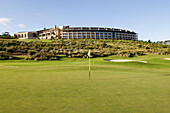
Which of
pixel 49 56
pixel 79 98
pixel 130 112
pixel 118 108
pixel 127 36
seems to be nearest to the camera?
pixel 130 112

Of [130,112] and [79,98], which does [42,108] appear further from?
[130,112]

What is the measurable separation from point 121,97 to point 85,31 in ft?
378

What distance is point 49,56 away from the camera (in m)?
28.1

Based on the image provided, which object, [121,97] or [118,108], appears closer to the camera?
[118,108]

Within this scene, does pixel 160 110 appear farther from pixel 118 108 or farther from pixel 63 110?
pixel 63 110


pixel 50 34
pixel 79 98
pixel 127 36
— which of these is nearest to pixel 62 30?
pixel 50 34

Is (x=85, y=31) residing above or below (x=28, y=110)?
above

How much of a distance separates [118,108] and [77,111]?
131 centimetres

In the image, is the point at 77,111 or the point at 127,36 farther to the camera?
the point at 127,36

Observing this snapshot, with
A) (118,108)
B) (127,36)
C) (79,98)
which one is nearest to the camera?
(118,108)

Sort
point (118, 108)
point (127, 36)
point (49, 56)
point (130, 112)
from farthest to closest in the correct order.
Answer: point (127, 36)
point (49, 56)
point (118, 108)
point (130, 112)

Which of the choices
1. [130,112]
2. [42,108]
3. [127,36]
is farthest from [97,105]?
[127,36]

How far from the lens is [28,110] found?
4.77 meters

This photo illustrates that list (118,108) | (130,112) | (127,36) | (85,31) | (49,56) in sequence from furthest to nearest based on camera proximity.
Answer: (127,36)
(85,31)
(49,56)
(118,108)
(130,112)
